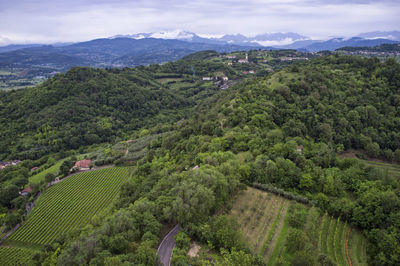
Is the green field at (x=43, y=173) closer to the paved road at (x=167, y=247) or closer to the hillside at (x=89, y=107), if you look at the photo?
the hillside at (x=89, y=107)

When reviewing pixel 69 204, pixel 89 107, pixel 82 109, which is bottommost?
pixel 69 204

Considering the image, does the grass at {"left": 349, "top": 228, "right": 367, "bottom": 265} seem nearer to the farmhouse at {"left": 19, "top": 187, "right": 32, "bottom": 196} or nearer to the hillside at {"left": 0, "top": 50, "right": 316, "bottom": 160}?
the farmhouse at {"left": 19, "top": 187, "right": 32, "bottom": 196}

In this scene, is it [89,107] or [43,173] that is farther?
[89,107]

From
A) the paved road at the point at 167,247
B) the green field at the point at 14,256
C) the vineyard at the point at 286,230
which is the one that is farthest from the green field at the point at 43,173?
the vineyard at the point at 286,230

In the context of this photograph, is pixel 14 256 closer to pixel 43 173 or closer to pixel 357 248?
pixel 43 173

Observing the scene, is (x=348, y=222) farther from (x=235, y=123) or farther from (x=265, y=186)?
(x=235, y=123)

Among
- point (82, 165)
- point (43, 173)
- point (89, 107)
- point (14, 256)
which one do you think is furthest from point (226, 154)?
point (89, 107)
